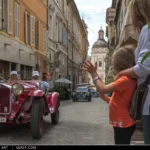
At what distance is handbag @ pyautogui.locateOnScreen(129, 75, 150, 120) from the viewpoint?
2168mm

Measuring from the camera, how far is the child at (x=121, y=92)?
95.0 inches

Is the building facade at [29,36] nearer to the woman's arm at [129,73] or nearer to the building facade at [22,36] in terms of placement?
the building facade at [22,36]

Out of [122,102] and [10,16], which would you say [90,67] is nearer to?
[122,102]

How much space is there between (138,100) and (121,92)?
0.74ft

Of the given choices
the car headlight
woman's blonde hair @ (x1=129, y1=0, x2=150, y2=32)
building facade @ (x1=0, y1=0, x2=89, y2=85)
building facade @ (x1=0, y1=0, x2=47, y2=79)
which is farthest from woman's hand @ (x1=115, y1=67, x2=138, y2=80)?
building facade @ (x1=0, y1=0, x2=47, y2=79)

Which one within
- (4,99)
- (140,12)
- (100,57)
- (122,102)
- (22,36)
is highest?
(100,57)

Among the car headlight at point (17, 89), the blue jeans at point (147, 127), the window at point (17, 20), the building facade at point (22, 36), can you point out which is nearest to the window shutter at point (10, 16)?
the building facade at point (22, 36)

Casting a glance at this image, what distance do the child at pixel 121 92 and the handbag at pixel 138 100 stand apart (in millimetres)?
128

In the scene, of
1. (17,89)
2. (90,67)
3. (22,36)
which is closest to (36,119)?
(17,89)

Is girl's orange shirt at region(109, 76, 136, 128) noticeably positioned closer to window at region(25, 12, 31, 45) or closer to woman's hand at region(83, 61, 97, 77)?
woman's hand at region(83, 61, 97, 77)

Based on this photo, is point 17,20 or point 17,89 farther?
point 17,20

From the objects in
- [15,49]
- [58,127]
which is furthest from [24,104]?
[15,49]

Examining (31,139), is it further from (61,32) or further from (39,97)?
(61,32)

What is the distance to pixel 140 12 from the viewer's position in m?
2.28
